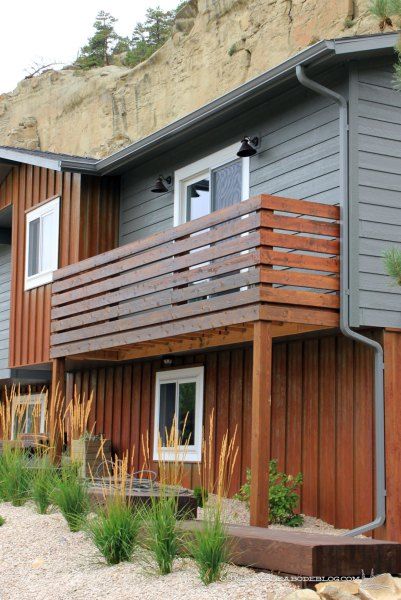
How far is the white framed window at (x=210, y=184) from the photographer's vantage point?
39.6 ft

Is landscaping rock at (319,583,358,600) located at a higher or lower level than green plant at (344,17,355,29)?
lower

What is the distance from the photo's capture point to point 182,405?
13344mm

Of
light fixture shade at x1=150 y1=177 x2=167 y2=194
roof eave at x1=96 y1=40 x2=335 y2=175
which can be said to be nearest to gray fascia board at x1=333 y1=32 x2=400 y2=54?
roof eave at x1=96 y1=40 x2=335 y2=175

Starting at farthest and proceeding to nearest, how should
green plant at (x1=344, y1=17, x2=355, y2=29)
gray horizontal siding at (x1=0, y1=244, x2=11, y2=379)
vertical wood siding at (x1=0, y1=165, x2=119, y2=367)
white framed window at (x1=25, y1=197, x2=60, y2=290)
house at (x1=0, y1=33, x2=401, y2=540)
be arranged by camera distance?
green plant at (x1=344, y1=17, x2=355, y2=29) → gray horizontal siding at (x1=0, y1=244, x2=11, y2=379) → white framed window at (x1=25, y1=197, x2=60, y2=290) → vertical wood siding at (x1=0, y1=165, x2=119, y2=367) → house at (x1=0, y1=33, x2=401, y2=540)

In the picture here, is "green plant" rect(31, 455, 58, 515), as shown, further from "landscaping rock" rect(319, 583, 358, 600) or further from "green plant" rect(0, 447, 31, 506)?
"landscaping rock" rect(319, 583, 358, 600)

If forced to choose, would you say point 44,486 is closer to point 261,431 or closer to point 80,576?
point 80,576

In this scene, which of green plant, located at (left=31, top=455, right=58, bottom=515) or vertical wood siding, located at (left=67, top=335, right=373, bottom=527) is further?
vertical wood siding, located at (left=67, top=335, right=373, bottom=527)

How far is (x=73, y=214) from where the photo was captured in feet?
47.1

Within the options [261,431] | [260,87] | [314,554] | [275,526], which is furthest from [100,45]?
[314,554]

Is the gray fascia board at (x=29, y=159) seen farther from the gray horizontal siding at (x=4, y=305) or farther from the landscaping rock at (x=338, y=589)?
the landscaping rock at (x=338, y=589)

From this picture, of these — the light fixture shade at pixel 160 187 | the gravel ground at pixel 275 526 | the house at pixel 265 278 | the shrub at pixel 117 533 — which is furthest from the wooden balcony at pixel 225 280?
the shrub at pixel 117 533

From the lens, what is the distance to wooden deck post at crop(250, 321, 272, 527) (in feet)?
29.1

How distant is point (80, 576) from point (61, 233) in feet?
25.6

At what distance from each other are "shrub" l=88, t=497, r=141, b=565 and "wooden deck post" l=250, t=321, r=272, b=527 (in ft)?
4.97
